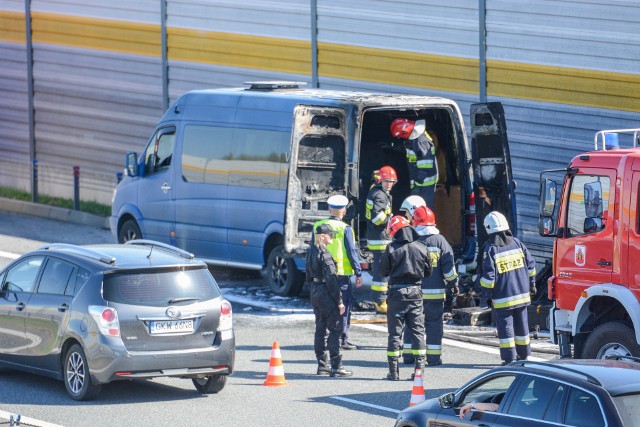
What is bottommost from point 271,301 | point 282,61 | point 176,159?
point 271,301

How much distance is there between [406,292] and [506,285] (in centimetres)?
104

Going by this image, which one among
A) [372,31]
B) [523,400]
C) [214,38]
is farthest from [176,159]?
[523,400]

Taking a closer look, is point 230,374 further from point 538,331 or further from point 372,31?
point 372,31

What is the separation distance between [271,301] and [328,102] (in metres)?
3.00

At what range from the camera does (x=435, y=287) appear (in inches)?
563

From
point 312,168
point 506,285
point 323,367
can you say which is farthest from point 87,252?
point 312,168

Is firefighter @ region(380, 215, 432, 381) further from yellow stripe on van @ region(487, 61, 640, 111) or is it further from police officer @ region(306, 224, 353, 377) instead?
yellow stripe on van @ region(487, 61, 640, 111)

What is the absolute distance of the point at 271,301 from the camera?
18.5 meters

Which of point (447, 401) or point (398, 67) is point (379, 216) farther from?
point (447, 401)

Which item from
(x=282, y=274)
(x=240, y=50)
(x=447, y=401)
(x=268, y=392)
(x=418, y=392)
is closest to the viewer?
(x=447, y=401)

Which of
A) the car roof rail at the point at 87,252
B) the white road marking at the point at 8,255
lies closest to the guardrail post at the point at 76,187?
the white road marking at the point at 8,255

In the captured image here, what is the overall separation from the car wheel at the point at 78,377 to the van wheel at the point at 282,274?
18.9ft

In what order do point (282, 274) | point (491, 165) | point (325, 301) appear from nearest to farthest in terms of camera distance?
1. point (325, 301)
2. point (491, 165)
3. point (282, 274)

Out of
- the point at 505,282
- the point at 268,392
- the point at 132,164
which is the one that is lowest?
the point at 268,392
